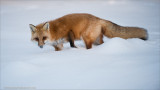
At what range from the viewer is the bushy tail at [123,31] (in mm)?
4758

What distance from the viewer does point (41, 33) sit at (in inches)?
180

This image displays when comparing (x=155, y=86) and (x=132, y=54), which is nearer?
(x=155, y=86)

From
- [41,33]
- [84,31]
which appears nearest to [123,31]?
[84,31]

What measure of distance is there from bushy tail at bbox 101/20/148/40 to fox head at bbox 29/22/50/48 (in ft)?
4.96

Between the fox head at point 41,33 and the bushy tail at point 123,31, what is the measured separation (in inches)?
59.5

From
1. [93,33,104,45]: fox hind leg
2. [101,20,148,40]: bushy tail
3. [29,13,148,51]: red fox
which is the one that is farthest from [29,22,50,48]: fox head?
[101,20,148,40]: bushy tail

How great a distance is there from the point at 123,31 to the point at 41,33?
6.95 feet

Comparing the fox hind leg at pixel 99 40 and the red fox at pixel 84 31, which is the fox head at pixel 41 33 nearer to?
the red fox at pixel 84 31

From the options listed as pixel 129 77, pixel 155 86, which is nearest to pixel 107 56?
pixel 129 77

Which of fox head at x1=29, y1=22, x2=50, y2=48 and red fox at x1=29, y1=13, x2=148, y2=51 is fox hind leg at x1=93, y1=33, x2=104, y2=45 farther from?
fox head at x1=29, y1=22, x2=50, y2=48

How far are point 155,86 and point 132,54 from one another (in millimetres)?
1309

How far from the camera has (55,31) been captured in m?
4.79

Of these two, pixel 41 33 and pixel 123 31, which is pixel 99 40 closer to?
pixel 123 31

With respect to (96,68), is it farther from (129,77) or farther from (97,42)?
(97,42)
